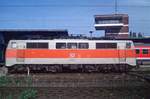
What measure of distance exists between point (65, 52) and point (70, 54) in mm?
548

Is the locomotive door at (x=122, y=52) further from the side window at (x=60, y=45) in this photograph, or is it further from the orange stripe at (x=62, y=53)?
the side window at (x=60, y=45)

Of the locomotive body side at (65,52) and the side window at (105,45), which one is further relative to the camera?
the side window at (105,45)

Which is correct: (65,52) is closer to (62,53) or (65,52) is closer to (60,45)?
(62,53)

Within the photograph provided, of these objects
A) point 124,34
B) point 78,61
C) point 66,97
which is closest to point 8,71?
point 78,61

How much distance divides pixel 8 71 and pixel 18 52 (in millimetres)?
2281

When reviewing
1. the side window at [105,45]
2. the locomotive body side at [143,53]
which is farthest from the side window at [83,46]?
the locomotive body side at [143,53]

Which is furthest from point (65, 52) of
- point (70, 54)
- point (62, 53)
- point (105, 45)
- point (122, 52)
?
point (122, 52)

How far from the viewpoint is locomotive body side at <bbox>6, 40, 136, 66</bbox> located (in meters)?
30.3

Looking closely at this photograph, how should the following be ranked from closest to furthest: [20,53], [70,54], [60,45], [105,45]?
[20,53]
[60,45]
[70,54]
[105,45]

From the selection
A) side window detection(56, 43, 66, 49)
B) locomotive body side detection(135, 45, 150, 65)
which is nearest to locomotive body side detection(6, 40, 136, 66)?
side window detection(56, 43, 66, 49)

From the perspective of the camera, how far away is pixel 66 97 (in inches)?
575

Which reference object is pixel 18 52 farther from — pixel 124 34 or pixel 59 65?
pixel 124 34

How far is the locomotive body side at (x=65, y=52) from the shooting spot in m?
30.3

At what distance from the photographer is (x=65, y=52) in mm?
30578
